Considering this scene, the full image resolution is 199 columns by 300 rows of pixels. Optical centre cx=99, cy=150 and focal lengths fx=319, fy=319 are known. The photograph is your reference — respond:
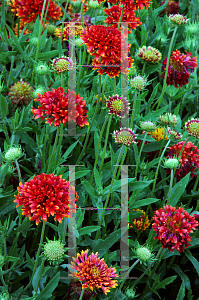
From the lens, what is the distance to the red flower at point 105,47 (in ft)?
3.26

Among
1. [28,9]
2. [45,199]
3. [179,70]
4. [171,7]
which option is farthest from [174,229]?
[171,7]

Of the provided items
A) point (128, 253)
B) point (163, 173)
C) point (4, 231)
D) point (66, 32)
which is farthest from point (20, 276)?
point (66, 32)

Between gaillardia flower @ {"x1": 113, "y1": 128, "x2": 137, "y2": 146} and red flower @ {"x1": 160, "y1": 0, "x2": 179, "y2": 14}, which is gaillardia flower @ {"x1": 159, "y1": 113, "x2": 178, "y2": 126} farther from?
red flower @ {"x1": 160, "y1": 0, "x2": 179, "y2": 14}

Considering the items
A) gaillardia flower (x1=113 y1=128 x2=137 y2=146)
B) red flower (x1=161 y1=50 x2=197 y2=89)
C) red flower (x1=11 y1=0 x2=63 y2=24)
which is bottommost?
gaillardia flower (x1=113 y1=128 x2=137 y2=146)

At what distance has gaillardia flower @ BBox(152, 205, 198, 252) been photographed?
3.12ft

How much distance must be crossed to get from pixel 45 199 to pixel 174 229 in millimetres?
403

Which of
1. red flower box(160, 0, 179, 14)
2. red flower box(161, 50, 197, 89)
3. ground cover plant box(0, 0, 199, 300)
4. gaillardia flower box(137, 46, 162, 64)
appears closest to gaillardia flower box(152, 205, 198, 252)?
ground cover plant box(0, 0, 199, 300)

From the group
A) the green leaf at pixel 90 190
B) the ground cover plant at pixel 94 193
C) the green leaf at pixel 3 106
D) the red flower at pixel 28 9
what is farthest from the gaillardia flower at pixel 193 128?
the red flower at pixel 28 9

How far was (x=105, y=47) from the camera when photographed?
98 cm

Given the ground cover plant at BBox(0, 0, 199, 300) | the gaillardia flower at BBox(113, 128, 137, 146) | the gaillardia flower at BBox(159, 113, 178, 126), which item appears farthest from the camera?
the gaillardia flower at BBox(159, 113, 178, 126)

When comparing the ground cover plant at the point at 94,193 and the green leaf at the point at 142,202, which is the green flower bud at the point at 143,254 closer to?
the ground cover plant at the point at 94,193

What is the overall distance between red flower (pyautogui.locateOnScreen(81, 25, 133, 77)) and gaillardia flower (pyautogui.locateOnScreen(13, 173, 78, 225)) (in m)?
0.41

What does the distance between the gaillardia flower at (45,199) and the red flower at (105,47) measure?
41 cm

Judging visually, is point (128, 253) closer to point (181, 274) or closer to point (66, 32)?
point (181, 274)
